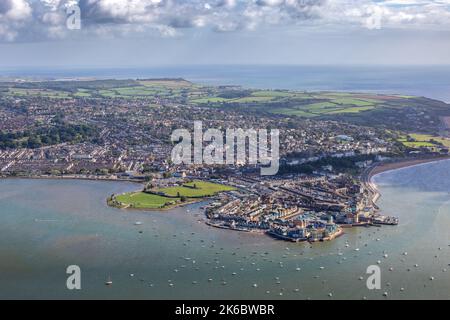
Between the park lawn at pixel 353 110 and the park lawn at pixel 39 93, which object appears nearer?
the park lawn at pixel 353 110

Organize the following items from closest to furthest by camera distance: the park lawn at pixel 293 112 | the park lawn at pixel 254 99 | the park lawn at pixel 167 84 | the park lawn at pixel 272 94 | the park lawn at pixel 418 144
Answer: the park lawn at pixel 418 144 → the park lawn at pixel 293 112 → the park lawn at pixel 254 99 → the park lawn at pixel 272 94 → the park lawn at pixel 167 84

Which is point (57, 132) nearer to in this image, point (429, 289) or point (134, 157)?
point (134, 157)

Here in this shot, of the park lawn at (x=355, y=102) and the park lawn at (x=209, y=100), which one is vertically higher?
the park lawn at (x=355, y=102)

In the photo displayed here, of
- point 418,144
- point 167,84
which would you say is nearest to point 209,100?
point 167,84

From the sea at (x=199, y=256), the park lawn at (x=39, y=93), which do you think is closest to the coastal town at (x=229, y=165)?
the sea at (x=199, y=256)

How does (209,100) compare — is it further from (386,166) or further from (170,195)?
(170,195)

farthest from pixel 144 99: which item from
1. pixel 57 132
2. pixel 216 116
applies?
pixel 57 132

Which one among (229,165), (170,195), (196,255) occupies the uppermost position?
(229,165)

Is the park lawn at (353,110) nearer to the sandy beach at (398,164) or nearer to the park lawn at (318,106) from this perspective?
the park lawn at (318,106)
